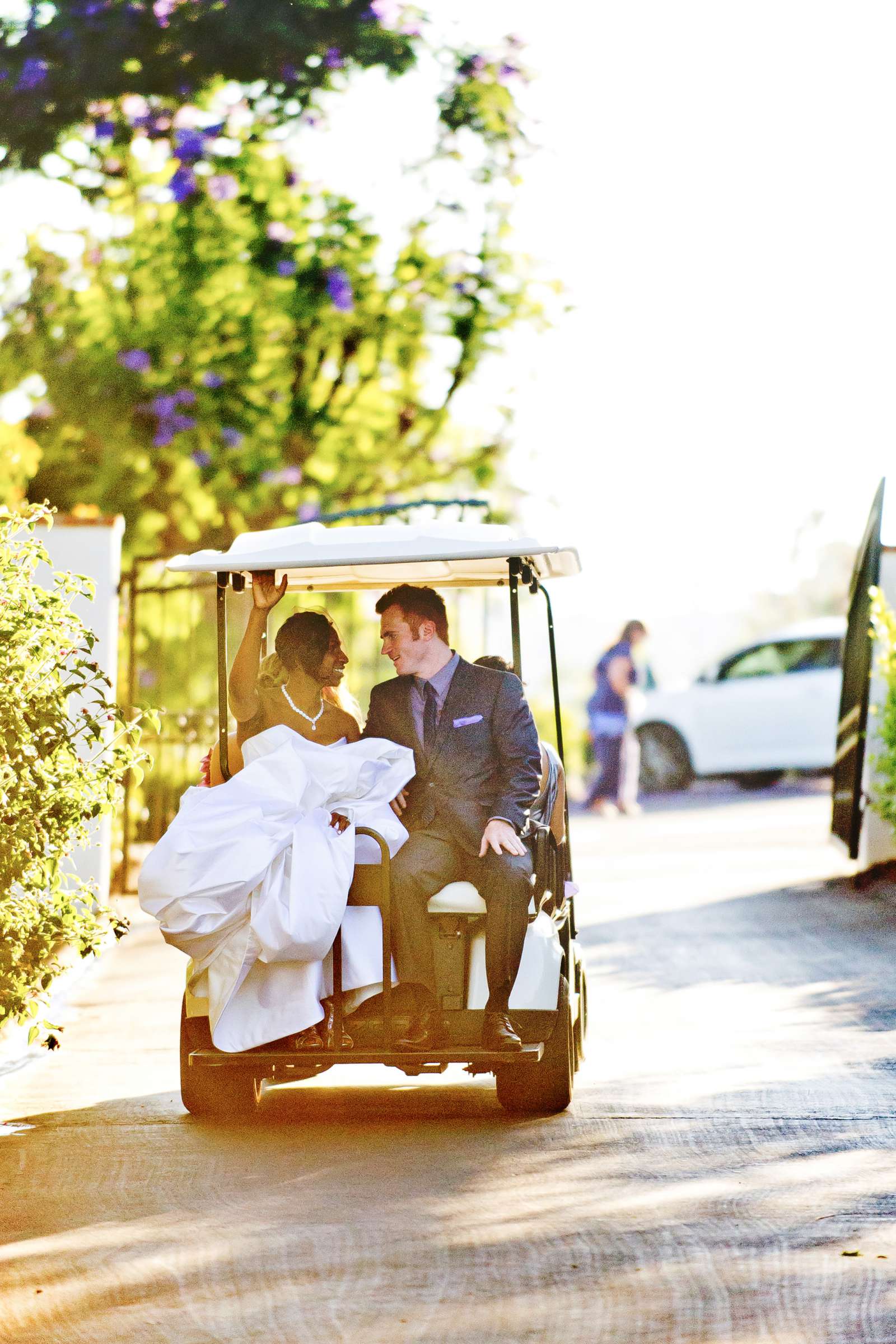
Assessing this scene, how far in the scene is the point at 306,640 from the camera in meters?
7.22

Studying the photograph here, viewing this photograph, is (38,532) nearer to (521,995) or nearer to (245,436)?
(245,436)

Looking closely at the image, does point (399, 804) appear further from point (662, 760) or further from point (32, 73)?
point (662, 760)

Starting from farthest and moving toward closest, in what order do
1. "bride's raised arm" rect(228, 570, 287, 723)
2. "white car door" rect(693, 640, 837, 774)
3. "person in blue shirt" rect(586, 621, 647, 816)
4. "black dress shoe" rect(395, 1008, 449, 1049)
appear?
"white car door" rect(693, 640, 837, 774)
"person in blue shirt" rect(586, 621, 647, 816)
"bride's raised arm" rect(228, 570, 287, 723)
"black dress shoe" rect(395, 1008, 449, 1049)

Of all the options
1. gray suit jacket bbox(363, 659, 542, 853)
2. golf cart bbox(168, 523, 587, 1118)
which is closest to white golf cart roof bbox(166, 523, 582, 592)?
golf cart bbox(168, 523, 587, 1118)

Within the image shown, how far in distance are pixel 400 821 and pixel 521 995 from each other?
74 centimetres

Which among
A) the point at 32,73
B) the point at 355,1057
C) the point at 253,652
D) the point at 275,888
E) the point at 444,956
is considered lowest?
the point at 355,1057

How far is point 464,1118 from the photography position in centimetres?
708

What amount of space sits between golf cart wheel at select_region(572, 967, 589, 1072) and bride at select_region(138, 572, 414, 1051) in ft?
3.81

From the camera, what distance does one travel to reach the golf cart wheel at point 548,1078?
6.82 metres

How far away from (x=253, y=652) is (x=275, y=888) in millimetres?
1029

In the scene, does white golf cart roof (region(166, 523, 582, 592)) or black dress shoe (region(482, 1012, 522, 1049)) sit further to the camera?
white golf cart roof (region(166, 523, 582, 592))

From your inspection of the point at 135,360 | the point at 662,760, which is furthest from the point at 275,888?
the point at 662,760

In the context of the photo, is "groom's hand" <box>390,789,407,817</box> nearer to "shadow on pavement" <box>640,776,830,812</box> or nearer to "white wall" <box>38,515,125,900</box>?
"white wall" <box>38,515,125,900</box>

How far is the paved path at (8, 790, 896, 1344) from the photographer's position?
15.5 ft
